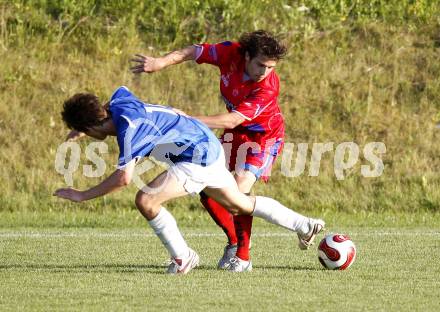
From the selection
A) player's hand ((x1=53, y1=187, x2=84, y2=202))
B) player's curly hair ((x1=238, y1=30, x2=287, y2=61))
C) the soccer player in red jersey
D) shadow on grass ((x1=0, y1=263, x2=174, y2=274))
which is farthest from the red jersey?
player's hand ((x1=53, y1=187, x2=84, y2=202))

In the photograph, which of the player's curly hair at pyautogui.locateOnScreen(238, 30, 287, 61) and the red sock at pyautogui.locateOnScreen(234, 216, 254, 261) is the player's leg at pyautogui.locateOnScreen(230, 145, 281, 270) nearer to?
the red sock at pyautogui.locateOnScreen(234, 216, 254, 261)

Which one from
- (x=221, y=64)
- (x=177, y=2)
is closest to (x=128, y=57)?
(x=177, y=2)

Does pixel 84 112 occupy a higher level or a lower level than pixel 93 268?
higher

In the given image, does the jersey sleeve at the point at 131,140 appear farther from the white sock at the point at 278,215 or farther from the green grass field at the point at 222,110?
the white sock at the point at 278,215

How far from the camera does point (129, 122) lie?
23.3ft

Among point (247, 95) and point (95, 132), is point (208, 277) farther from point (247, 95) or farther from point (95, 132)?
point (247, 95)

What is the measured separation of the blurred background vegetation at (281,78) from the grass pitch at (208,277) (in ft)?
10.9

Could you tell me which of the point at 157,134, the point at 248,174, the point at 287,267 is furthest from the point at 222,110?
the point at 157,134

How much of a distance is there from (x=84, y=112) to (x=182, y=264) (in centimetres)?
133

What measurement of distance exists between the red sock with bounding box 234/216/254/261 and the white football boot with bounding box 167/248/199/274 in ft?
1.62

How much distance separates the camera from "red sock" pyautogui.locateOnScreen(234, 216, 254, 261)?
26.7ft

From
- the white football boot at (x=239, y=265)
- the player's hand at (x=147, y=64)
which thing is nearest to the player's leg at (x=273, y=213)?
the white football boot at (x=239, y=265)

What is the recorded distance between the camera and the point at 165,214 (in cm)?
764

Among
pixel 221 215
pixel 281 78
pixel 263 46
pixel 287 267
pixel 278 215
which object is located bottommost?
pixel 281 78
